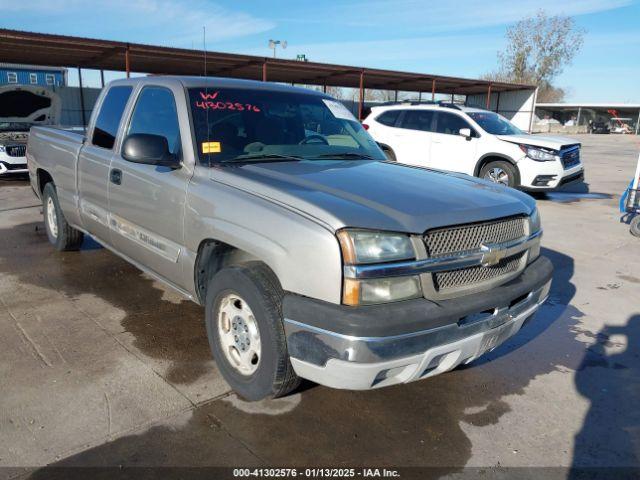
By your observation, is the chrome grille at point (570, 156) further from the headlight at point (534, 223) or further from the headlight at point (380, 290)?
the headlight at point (380, 290)

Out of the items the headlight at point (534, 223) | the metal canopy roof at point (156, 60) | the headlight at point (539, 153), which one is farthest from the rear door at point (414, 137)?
the metal canopy roof at point (156, 60)

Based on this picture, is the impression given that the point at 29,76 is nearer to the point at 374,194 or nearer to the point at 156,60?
the point at 156,60

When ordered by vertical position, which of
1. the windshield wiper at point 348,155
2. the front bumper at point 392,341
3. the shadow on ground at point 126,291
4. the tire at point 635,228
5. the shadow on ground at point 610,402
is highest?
the windshield wiper at point 348,155

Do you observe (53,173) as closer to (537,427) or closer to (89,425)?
(89,425)

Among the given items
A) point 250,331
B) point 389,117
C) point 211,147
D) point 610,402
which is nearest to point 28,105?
point 389,117

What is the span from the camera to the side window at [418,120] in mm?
11531

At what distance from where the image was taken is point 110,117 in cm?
439

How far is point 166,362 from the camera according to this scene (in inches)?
137

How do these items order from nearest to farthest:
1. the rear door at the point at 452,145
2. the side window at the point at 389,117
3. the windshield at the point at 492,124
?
the rear door at the point at 452,145, the windshield at the point at 492,124, the side window at the point at 389,117

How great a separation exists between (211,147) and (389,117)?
9.47 metres

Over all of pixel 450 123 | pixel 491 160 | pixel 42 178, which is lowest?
pixel 42 178

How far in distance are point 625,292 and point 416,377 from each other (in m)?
3.72

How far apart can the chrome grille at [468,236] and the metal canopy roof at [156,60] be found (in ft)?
48.3

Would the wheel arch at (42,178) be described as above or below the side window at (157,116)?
below
